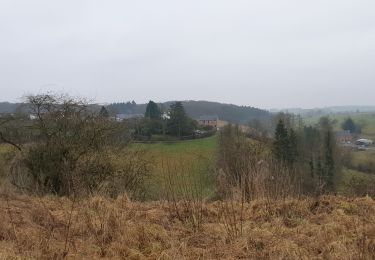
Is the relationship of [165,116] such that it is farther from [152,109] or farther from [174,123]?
[152,109]

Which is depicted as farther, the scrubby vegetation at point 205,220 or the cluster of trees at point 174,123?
the cluster of trees at point 174,123

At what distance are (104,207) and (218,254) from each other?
8.59ft

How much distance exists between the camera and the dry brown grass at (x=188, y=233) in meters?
4.47

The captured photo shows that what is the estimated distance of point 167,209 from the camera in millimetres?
6863

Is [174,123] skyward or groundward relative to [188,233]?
skyward

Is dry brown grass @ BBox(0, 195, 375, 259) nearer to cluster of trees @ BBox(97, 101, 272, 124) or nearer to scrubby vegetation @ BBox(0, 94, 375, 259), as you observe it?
scrubby vegetation @ BBox(0, 94, 375, 259)

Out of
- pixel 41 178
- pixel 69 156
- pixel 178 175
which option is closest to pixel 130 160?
pixel 69 156

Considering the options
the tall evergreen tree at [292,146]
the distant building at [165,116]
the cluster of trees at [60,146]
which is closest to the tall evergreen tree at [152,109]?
the distant building at [165,116]

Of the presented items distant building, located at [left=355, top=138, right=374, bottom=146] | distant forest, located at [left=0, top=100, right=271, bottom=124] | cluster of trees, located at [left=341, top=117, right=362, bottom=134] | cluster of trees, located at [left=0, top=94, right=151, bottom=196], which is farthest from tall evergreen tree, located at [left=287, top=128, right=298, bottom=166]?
cluster of trees, located at [left=341, top=117, right=362, bottom=134]

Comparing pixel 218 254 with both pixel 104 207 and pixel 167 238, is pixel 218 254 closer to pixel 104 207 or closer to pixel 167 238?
pixel 167 238

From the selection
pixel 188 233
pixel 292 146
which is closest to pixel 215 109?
pixel 292 146

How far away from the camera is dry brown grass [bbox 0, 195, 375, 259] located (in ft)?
14.7

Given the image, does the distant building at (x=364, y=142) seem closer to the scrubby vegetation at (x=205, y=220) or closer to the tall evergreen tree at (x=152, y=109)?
→ the tall evergreen tree at (x=152, y=109)

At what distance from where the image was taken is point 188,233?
17.8 feet
